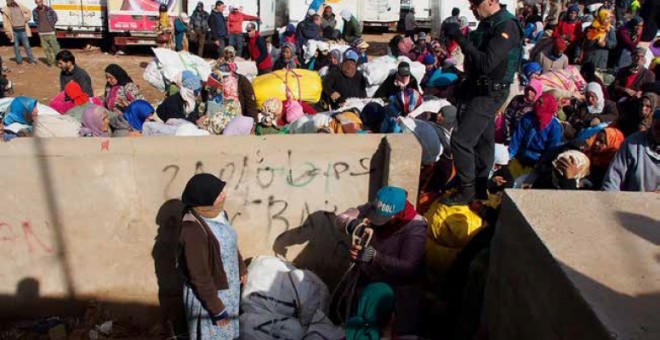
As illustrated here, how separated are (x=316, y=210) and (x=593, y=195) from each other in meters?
2.20

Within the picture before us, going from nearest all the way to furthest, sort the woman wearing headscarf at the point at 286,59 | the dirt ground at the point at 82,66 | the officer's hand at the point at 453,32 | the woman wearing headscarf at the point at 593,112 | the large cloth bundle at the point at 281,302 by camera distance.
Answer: the officer's hand at the point at 453,32 < the large cloth bundle at the point at 281,302 < the woman wearing headscarf at the point at 593,112 < the woman wearing headscarf at the point at 286,59 < the dirt ground at the point at 82,66

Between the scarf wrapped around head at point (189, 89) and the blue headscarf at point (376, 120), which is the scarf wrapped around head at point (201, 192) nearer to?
the blue headscarf at point (376, 120)

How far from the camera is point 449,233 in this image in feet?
14.6

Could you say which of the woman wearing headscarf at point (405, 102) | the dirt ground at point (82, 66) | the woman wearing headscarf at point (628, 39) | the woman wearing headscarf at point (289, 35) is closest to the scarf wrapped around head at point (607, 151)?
the woman wearing headscarf at point (405, 102)

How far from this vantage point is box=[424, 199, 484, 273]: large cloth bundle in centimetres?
441

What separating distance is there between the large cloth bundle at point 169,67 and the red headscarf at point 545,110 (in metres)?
5.88

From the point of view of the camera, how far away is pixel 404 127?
5.89 m

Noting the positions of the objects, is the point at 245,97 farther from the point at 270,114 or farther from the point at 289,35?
the point at 289,35

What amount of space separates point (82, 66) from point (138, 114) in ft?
30.7

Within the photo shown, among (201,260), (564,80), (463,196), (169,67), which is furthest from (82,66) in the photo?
(463,196)

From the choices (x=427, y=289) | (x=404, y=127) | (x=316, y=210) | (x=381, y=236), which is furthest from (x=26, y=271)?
(x=404, y=127)

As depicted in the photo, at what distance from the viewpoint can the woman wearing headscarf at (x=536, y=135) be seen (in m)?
5.87

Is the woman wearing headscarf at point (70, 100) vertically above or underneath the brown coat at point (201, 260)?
above

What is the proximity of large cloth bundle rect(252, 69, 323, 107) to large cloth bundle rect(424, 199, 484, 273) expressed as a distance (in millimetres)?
4645
